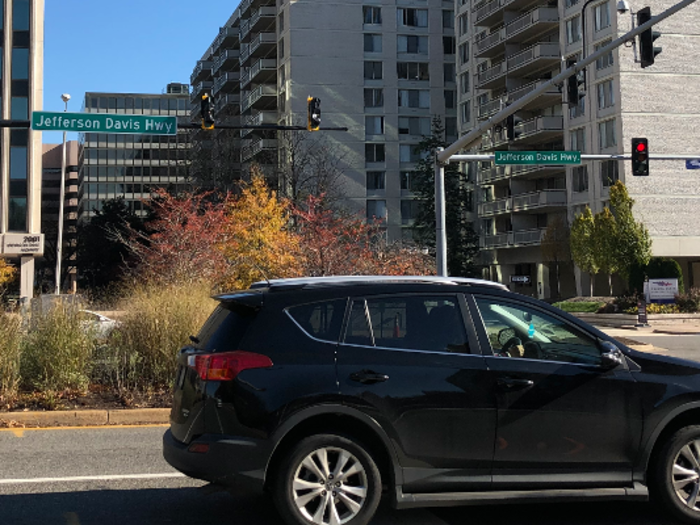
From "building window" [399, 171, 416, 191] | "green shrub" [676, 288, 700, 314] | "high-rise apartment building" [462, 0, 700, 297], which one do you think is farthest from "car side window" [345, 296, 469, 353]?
"building window" [399, 171, 416, 191]

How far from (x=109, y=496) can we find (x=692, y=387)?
4.64m

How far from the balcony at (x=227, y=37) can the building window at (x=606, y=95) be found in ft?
140

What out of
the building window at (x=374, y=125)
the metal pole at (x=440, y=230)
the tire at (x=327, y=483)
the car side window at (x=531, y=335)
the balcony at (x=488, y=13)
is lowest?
the tire at (x=327, y=483)

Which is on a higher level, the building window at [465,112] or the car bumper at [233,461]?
the building window at [465,112]

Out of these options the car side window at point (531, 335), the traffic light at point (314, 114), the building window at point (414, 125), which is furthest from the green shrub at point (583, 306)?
the car side window at point (531, 335)

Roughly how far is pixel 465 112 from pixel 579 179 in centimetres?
1779

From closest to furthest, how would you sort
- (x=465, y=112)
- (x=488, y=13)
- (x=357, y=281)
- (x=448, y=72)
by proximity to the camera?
1. (x=357, y=281)
2. (x=488, y=13)
3. (x=465, y=112)
4. (x=448, y=72)

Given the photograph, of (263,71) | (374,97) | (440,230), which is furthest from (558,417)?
(263,71)

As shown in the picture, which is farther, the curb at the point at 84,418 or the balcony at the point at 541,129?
the balcony at the point at 541,129

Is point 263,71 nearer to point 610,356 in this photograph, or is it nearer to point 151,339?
point 151,339

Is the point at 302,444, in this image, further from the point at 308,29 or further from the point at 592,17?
the point at 308,29

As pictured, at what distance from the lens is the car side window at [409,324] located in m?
5.58

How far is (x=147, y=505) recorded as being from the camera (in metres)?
6.32

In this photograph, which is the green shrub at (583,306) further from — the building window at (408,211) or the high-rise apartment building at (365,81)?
the building window at (408,211)
